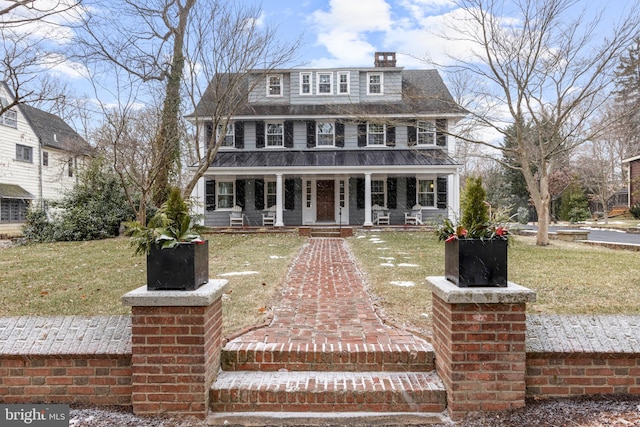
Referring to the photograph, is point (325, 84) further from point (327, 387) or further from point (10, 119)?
point (327, 387)

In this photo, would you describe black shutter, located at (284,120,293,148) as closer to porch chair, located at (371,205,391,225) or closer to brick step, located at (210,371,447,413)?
porch chair, located at (371,205,391,225)

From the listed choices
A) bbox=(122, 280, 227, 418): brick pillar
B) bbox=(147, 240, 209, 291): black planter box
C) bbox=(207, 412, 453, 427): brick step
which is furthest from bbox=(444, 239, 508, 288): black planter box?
bbox=(147, 240, 209, 291): black planter box

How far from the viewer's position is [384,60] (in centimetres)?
2008

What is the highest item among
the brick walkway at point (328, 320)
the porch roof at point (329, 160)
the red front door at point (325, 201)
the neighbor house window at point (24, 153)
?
the neighbor house window at point (24, 153)

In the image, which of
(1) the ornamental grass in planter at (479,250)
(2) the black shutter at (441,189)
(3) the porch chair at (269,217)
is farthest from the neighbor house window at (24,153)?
(1) the ornamental grass in planter at (479,250)

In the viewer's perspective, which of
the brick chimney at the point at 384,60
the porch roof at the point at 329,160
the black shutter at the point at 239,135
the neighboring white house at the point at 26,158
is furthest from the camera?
the neighboring white house at the point at 26,158

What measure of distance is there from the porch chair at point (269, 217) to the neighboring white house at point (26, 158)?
9778 millimetres

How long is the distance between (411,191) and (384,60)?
6888 millimetres

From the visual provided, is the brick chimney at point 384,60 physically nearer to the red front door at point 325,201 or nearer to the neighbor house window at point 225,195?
the red front door at point 325,201

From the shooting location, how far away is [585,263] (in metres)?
7.91

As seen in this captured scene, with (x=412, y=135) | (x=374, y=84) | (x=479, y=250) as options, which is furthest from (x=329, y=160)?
(x=479, y=250)

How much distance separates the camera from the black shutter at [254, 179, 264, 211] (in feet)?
60.2

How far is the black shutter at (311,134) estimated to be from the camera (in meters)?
18.4

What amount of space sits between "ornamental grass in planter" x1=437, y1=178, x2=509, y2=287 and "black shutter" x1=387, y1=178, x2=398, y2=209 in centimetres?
1530
